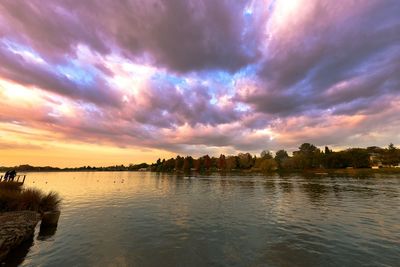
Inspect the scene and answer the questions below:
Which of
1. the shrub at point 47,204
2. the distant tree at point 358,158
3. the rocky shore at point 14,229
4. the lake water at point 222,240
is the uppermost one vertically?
the distant tree at point 358,158

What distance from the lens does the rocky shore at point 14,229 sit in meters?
16.1

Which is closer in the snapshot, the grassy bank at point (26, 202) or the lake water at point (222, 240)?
the lake water at point (222, 240)

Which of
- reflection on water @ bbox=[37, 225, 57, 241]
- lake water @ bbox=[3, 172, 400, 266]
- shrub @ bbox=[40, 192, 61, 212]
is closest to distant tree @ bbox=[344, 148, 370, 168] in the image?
lake water @ bbox=[3, 172, 400, 266]

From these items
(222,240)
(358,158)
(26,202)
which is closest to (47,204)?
(26,202)

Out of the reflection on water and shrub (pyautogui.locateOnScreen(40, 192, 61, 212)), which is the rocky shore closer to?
the reflection on water

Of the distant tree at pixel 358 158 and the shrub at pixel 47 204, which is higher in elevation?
the distant tree at pixel 358 158

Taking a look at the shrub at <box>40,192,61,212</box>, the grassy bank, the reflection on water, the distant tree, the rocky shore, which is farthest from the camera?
the distant tree

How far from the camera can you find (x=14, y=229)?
59.2 feet

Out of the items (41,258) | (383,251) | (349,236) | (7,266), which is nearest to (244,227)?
(349,236)

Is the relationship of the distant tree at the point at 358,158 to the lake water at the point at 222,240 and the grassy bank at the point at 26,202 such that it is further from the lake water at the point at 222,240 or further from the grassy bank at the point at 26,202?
the grassy bank at the point at 26,202

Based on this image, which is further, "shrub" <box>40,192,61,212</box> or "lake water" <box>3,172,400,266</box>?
"shrub" <box>40,192,61,212</box>

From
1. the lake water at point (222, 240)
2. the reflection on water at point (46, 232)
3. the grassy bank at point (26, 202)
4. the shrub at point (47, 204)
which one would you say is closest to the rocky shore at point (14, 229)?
the lake water at point (222, 240)

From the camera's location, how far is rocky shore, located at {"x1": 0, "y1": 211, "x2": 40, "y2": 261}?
16.1 meters

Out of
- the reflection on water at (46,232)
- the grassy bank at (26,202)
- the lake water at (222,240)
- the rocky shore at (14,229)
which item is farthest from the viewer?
the grassy bank at (26,202)
